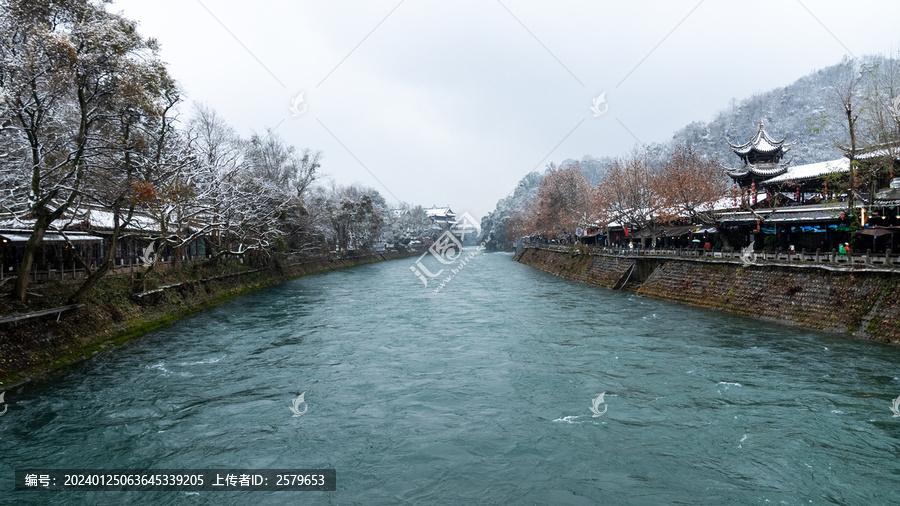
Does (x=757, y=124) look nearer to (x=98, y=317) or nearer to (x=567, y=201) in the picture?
(x=567, y=201)

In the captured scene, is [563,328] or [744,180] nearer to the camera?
[563,328]

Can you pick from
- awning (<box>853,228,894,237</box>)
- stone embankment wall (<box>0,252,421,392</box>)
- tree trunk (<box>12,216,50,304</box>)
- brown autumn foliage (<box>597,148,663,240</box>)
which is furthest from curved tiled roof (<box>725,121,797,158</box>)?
tree trunk (<box>12,216,50,304</box>)

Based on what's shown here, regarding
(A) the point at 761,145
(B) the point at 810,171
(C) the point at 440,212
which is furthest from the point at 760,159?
(C) the point at 440,212

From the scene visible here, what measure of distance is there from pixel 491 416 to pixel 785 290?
69.7 feet

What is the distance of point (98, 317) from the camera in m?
21.4

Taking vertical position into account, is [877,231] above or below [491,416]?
above

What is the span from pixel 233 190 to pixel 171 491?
93.9 feet

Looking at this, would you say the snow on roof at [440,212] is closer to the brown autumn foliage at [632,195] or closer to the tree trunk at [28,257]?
the brown autumn foliage at [632,195]

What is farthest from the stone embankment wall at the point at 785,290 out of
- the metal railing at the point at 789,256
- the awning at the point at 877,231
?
the awning at the point at 877,231

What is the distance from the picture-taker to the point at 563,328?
81.3ft

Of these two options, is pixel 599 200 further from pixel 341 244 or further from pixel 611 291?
pixel 341 244

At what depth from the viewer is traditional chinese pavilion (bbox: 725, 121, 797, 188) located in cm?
3844

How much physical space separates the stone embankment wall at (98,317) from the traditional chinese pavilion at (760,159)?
43.1 m

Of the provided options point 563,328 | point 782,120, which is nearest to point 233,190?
point 563,328
